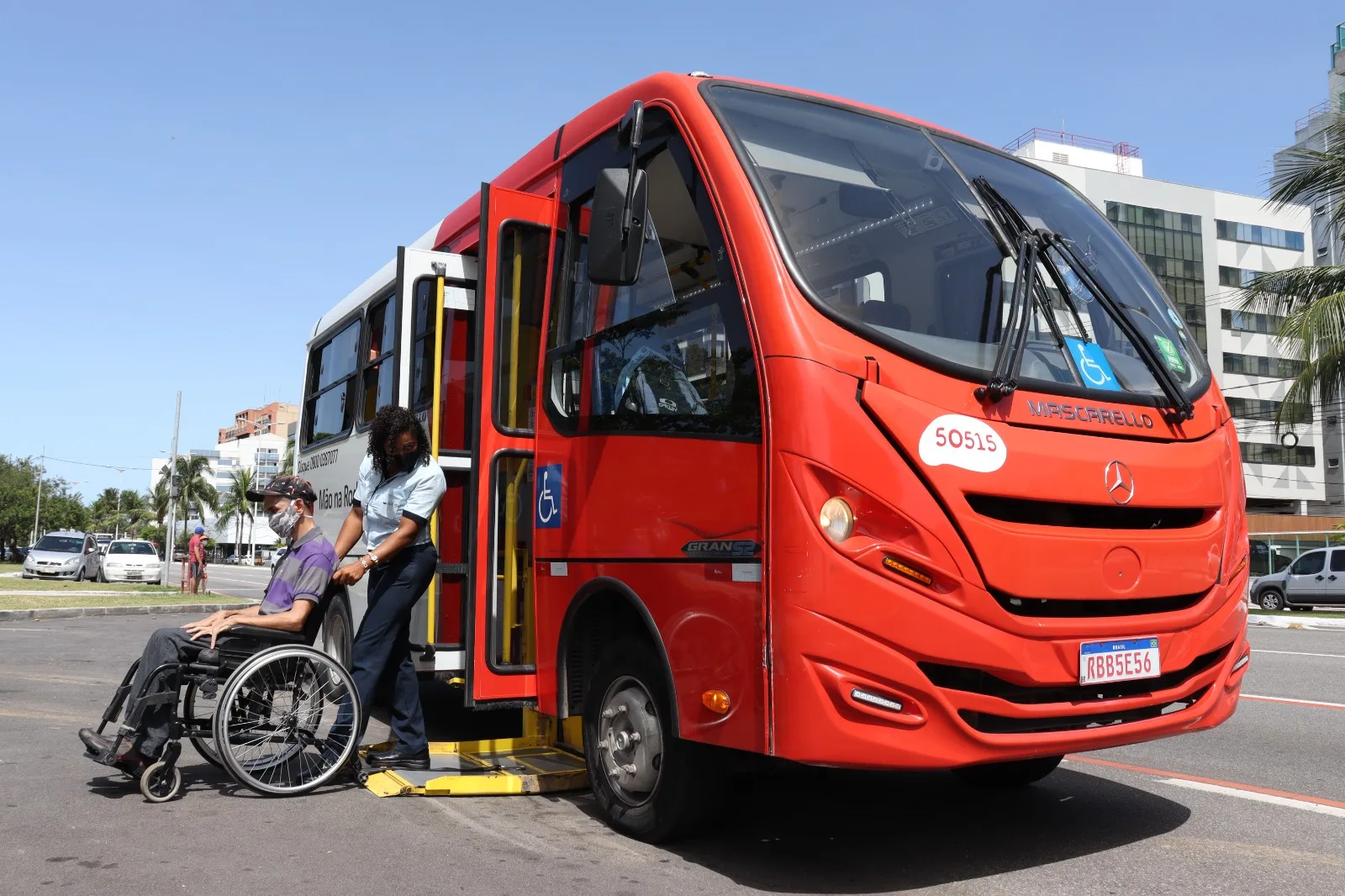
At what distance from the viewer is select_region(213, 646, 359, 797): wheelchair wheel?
5559mm

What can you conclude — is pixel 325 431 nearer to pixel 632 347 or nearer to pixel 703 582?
pixel 632 347

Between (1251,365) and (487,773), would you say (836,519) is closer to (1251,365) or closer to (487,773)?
(487,773)

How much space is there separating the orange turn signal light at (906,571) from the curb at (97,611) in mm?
16091

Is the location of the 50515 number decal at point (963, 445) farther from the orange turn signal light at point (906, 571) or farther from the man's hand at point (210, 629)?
the man's hand at point (210, 629)

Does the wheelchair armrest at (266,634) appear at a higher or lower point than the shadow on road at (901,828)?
higher

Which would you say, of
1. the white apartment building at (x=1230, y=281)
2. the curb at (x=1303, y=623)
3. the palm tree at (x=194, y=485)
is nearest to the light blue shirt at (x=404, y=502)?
the curb at (x=1303, y=623)

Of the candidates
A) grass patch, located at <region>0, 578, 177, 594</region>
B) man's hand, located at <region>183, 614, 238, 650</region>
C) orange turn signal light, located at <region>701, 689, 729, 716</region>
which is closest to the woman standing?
man's hand, located at <region>183, 614, 238, 650</region>

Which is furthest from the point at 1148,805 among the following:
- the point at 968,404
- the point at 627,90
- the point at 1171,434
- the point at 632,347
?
the point at 627,90

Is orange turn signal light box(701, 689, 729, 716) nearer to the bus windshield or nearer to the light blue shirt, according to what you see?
the bus windshield

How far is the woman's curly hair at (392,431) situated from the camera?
6.12 m

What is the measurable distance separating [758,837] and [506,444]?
234cm

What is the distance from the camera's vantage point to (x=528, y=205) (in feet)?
20.3

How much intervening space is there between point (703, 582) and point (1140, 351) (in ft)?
6.80

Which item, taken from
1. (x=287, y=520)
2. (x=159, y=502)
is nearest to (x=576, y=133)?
(x=287, y=520)
